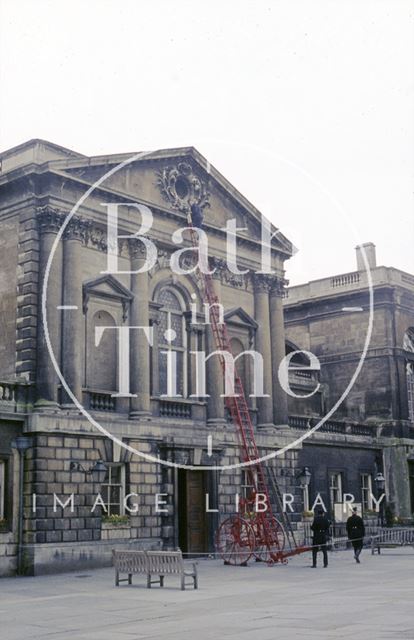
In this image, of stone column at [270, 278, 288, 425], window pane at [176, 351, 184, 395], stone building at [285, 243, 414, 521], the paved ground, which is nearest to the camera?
the paved ground

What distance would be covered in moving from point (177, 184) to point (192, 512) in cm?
1124

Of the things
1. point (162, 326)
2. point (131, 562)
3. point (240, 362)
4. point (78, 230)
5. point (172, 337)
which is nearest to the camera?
point (131, 562)

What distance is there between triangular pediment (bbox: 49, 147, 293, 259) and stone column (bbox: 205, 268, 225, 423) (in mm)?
4254

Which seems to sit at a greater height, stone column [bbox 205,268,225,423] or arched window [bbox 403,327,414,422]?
arched window [bbox 403,327,414,422]

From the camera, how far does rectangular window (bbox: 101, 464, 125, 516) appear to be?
2817 centimetres

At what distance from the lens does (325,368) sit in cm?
4569

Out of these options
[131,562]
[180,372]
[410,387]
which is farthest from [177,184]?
[410,387]

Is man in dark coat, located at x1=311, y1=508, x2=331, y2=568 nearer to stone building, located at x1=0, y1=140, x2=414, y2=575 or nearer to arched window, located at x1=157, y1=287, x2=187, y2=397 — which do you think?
stone building, located at x1=0, y1=140, x2=414, y2=575

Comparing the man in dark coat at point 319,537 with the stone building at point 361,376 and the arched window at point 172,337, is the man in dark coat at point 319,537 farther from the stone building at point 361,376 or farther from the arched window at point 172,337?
the stone building at point 361,376

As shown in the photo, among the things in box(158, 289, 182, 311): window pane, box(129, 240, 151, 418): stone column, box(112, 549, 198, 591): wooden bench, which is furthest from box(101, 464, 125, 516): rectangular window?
box(112, 549, 198, 591): wooden bench

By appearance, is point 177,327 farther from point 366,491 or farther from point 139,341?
point 366,491

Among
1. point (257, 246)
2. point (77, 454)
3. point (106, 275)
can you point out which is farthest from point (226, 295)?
point (77, 454)

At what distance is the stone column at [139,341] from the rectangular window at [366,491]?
561 inches

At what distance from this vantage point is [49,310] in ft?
89.6
